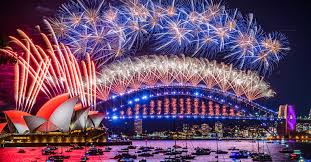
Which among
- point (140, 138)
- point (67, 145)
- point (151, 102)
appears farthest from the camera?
point (140, 138)

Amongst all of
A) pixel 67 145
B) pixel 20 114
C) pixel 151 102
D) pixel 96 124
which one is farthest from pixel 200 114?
pixel 20 114

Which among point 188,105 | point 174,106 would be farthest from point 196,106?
point 174,106

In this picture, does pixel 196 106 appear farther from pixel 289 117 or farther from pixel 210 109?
pixel 289 117

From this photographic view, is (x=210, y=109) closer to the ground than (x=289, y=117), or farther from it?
farther from it

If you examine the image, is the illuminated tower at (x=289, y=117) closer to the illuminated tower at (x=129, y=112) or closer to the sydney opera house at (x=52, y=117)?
the illuminated tower at (x=129, y=112)

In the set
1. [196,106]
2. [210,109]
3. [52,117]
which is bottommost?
[52,117]

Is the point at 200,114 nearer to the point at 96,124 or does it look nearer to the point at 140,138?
the point at 140,138

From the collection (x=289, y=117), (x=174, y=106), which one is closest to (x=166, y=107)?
(x=174, y=106)

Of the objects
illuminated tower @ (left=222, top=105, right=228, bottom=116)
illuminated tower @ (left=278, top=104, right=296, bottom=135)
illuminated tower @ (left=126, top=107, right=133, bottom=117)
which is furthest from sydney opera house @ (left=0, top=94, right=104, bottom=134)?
illuminated tower @ (left=278, top=104, right=296, bottom=135)

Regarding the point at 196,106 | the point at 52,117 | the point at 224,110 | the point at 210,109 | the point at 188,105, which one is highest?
the point at 188,105

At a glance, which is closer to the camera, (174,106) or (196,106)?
(174,106)

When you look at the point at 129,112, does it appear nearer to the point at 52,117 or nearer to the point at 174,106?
the point at 174,106
